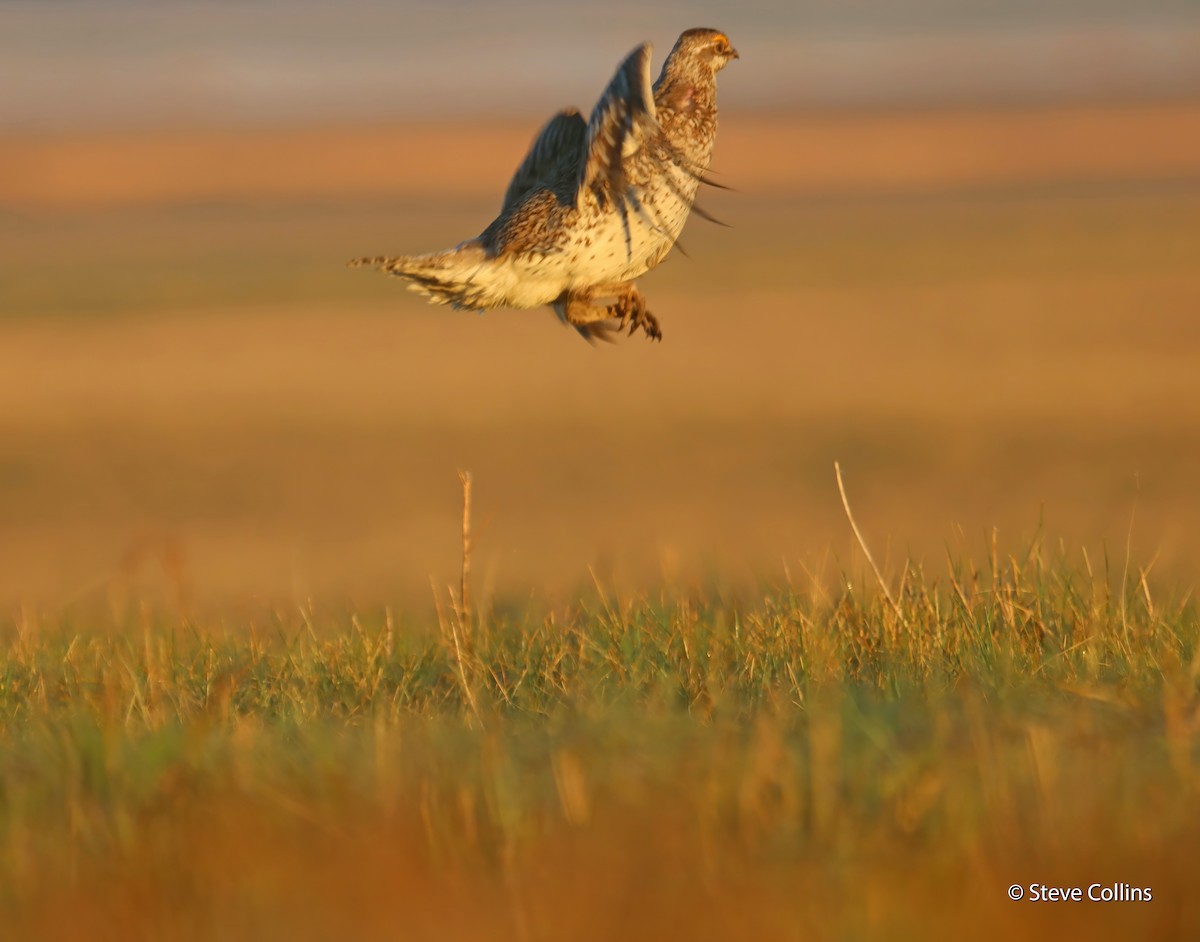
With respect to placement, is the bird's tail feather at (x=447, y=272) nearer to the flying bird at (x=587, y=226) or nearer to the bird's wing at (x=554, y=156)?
the flying bird at (x=587, y=226)

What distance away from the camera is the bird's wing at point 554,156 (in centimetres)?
585

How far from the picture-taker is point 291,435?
1748 centimetres

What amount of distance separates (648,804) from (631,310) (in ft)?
9.36

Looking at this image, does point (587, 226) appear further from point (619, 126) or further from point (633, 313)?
point (619, 126)

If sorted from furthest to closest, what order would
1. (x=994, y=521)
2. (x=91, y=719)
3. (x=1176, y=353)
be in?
(x=1176, y=353) < (x=994, y=521) < (x=91, y=719)

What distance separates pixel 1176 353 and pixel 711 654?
17.2 m

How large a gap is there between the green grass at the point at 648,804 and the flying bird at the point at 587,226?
1.68 metres

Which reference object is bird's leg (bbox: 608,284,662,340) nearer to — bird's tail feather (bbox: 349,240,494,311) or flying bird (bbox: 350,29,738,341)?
flying bird (bbox: 350,29,738,341)

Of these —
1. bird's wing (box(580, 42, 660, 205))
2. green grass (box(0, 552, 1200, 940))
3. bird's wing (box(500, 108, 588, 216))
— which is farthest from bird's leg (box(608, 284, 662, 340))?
green grass (box(0, 552, 1200, 940))

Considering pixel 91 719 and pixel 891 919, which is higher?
pixel 91 719

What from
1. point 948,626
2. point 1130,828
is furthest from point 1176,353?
point 1130,828

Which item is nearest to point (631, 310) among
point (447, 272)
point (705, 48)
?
point (447, 272)

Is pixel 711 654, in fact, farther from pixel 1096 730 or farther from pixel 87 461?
pixel 87 461

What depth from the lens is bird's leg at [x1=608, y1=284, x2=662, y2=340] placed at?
18.5 ft
